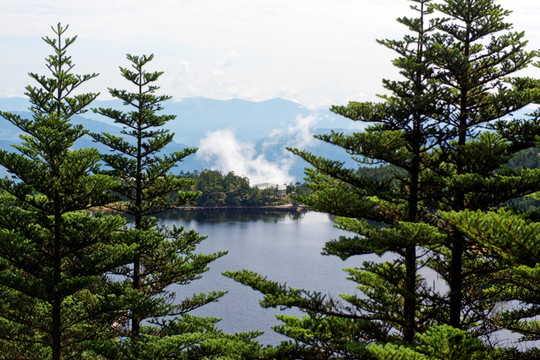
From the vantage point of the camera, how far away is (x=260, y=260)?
2320 inches

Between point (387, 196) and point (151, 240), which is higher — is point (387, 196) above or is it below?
→ above

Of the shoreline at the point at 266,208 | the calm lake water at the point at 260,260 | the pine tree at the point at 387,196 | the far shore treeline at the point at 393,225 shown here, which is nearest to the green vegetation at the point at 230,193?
the shoreline at the point at 266,208

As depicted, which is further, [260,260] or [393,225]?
[260,260]

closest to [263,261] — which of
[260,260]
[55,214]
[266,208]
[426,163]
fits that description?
[260,260]

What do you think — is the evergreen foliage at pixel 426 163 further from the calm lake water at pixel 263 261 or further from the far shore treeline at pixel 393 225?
the calm lake water at pixel 263 261

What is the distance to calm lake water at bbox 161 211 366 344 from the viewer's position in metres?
39.0

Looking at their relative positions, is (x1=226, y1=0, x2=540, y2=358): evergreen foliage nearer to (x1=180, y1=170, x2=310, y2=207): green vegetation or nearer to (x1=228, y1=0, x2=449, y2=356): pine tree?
(x1=228, y1=0, x2=449, y2=356): pine tree

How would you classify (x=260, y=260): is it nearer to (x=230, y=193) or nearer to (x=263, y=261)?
(x=263, y=261)

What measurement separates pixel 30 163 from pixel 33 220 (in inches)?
74.1

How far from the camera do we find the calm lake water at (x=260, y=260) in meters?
39.0

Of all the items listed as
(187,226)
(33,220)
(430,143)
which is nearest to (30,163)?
(33,220)

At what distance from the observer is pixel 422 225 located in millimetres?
9750

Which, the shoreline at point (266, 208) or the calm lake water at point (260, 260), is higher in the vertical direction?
the shoreline at point (266, 208)

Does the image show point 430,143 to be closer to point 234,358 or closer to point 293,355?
point 293,355
